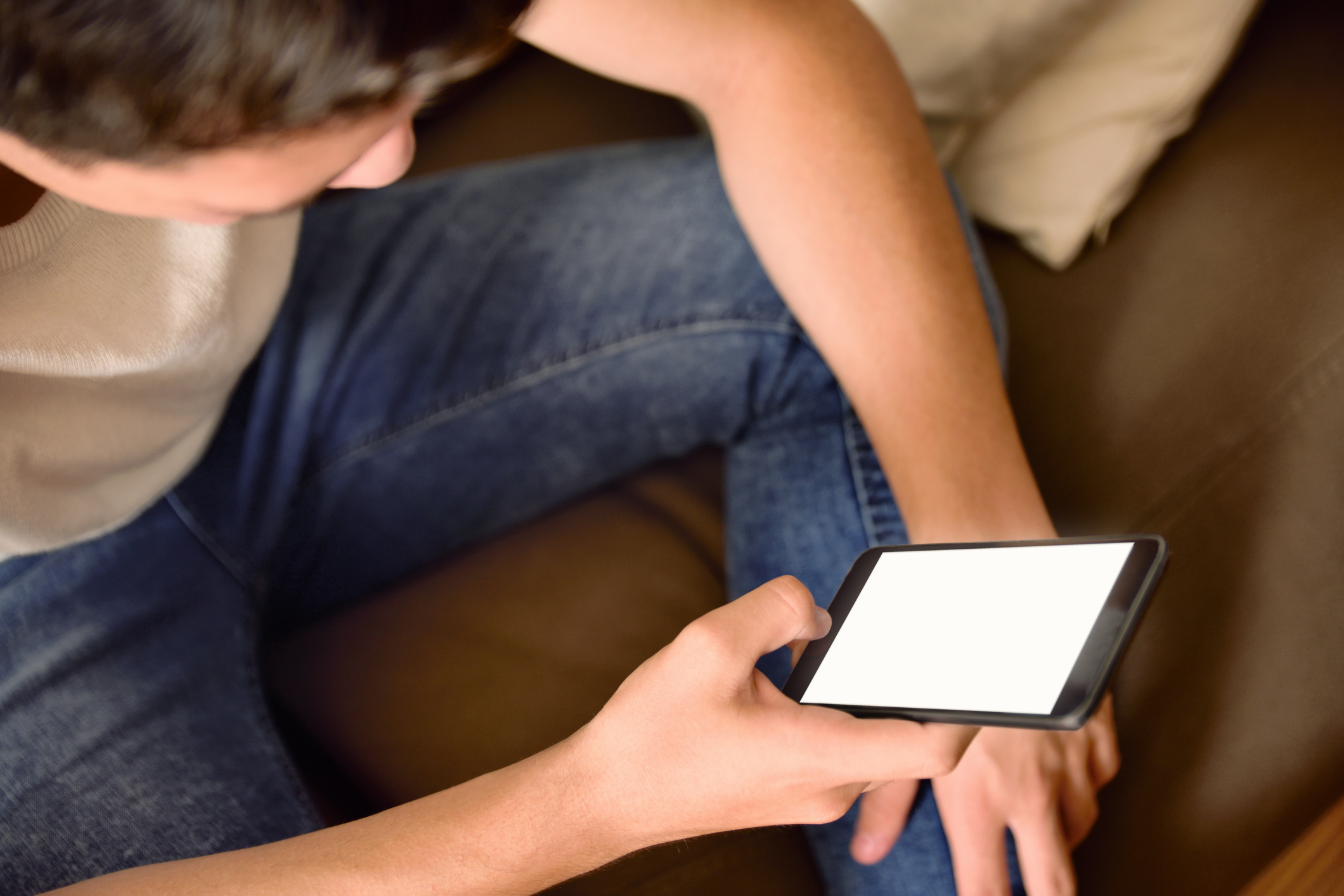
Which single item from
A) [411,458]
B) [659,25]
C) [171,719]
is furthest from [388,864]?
[659,25]

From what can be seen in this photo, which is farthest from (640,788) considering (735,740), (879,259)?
(879,259)

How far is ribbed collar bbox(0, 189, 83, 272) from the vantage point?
20.4 inches

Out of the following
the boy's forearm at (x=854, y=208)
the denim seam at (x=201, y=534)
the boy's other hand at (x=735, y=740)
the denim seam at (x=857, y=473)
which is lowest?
the denim seam at (x=201, y=534)

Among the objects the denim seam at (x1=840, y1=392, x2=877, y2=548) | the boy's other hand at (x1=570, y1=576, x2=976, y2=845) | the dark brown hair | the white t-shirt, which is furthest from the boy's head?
the denim seam at (x1=840, y1=392, x2=877, y2=548)

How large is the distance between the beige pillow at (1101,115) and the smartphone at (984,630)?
419mm

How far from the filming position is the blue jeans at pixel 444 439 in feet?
1.98

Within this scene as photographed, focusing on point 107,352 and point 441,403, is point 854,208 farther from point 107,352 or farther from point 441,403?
point 107,352

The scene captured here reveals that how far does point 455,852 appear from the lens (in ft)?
1.48

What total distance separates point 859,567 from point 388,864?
11.9 inches

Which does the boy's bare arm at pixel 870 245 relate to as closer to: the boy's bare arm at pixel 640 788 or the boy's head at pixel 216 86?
the boy's bare arm at pixel 640 788

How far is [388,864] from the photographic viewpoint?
0.45 m

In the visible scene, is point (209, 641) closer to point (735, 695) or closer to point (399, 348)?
point (399, 348)

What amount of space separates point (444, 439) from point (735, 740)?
40 centimetres

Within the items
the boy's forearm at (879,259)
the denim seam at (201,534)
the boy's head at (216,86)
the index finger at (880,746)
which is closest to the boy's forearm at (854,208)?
the boy's forearm at (879,259)
